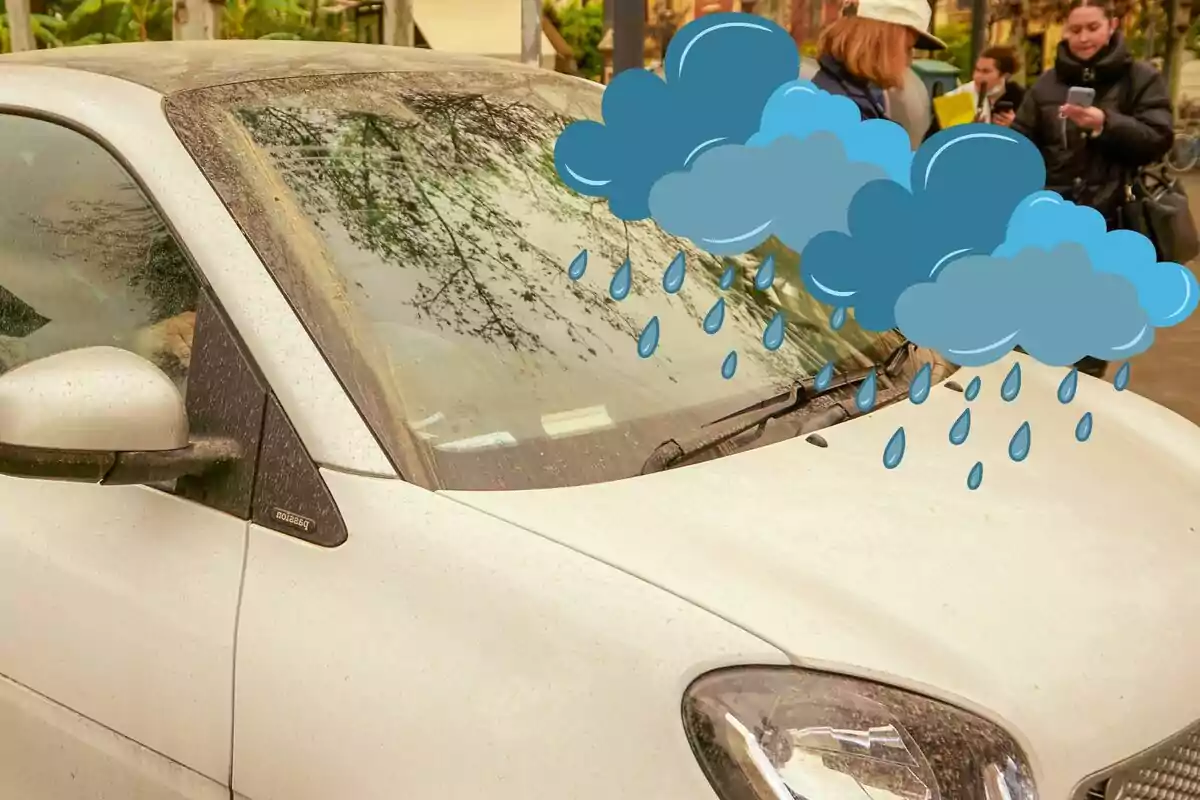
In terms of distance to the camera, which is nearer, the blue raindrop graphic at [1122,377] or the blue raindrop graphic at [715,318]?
the blue raindrop graphic at [1122,377]

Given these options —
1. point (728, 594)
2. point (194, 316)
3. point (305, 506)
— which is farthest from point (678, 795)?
point (194, 316)

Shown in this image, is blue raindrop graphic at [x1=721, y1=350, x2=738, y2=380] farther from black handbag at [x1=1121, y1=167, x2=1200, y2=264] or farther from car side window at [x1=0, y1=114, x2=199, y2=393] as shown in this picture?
black handbag at [x1=1121, y1=167, x2=1200, y2=264]

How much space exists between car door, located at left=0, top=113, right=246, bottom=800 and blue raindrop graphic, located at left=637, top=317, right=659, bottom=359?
24.9 inches

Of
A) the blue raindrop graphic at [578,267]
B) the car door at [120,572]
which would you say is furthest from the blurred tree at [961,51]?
the car door at [120,572]

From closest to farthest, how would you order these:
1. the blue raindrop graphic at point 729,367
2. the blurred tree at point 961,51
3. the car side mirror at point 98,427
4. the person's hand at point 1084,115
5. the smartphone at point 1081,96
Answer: the car side mirror at point 98,427 → the blue raindrop graphic at point 729,367 → the person's hand at point 1084,115 → the smartphone at point 1081,96 → the blurred tree at point 961,51

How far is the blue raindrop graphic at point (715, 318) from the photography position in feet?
7.36

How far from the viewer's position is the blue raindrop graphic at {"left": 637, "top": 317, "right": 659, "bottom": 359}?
2100mm

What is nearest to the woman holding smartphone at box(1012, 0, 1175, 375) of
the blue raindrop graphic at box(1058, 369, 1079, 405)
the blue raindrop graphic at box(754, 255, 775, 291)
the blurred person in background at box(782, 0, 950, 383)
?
Result: the blurred person in background at box(782, 0, 950, 383)

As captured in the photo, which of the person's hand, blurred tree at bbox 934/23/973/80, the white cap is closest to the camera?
the white cap

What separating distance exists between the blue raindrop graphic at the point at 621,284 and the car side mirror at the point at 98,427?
72 cm

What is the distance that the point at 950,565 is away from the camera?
1.71 meters

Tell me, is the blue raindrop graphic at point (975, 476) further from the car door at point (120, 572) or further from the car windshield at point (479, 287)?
the car door at point (120, 572)

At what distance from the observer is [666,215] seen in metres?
1.93

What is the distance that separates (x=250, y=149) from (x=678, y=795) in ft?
4.06
